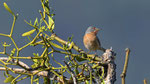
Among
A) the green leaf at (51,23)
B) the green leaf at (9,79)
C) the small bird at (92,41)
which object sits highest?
the small bird at (92,41)

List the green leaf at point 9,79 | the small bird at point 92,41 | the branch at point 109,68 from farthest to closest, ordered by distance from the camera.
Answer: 1. the small bird at point 92,41
2. the green leaf at point 9,79
3. the branch at point 109,68

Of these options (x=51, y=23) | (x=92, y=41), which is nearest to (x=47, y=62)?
(x=51, y=23)

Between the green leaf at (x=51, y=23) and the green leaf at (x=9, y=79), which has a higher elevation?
the green leaf at (x=51, y=23)

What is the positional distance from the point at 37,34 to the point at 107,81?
0.41 meters

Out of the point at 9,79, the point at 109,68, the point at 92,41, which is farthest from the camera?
the point at 92,41

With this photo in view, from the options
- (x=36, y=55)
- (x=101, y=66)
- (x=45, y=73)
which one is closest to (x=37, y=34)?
(x=36, y=55)

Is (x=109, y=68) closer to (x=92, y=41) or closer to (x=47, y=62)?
(x=47, y=62)

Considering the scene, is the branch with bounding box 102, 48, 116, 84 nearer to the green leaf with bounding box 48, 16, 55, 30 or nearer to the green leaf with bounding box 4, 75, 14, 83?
the green leaf with bounding box 48, 16, 55, 30

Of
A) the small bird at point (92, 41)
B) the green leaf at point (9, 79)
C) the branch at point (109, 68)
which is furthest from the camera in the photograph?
the small bird at point (92, 41)

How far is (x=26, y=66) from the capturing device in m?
1.35

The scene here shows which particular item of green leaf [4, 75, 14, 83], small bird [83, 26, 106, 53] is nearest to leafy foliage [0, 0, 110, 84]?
green leaf [4, 75, 14, 83]

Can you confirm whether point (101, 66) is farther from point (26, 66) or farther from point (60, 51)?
point (26, 66)

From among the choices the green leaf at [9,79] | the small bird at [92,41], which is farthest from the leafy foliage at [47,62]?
the small bird at [92,41]

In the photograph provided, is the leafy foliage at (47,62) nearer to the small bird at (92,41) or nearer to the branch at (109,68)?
the branch at (109,68)
